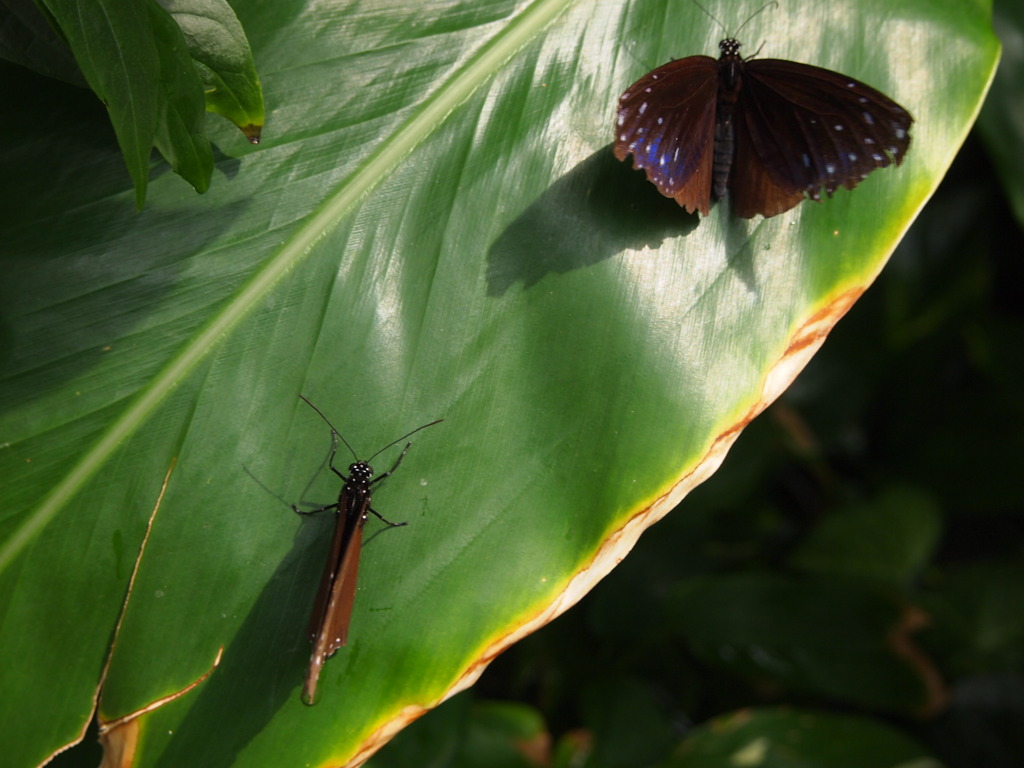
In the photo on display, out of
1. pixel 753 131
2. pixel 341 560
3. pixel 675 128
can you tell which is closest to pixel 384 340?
pixel 341 560

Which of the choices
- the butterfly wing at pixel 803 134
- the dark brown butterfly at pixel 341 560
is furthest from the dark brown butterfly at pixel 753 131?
the dark brown butterfly at pixel 341 560

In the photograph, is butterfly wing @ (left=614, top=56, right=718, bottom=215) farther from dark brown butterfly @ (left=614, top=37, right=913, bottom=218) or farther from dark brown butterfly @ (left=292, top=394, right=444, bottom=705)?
dark brown butterfly @ (left=292, top=394, right=444, bottom=705)

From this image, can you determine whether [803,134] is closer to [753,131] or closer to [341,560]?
[753,131]

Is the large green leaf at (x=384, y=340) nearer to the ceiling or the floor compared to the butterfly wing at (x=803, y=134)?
nearer to the floor

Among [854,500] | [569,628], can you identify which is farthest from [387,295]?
[854,500]

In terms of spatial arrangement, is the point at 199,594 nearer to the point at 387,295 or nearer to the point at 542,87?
the point at 387,295

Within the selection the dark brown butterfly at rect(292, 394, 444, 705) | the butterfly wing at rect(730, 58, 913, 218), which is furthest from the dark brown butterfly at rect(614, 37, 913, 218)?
the dark brown butterfly at rect(292, 394, 444, 705)

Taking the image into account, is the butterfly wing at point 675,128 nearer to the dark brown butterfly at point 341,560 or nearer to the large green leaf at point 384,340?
the large green leaf at point 384,340
